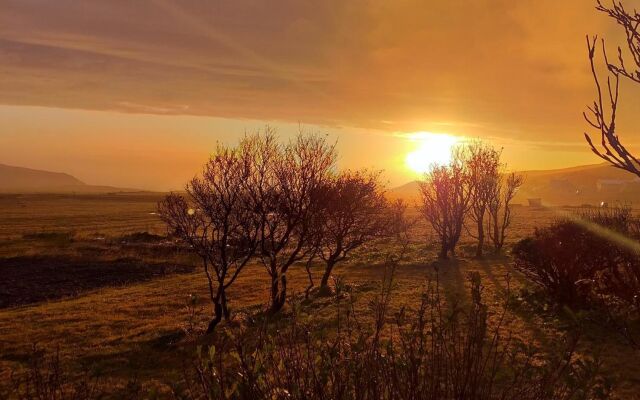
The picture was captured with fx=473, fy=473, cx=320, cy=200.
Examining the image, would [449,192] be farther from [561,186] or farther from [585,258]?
[561,186]

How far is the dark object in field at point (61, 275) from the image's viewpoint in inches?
1113

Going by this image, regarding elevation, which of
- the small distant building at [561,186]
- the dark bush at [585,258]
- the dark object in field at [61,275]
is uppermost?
the small distant building at [561,186]

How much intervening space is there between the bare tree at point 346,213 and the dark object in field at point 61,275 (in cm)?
1632

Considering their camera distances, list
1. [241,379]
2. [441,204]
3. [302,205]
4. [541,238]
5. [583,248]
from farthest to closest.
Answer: [441,204] → [302,205] → [541,238] → [583,248] → [241,379]

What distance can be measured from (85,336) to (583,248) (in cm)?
1875

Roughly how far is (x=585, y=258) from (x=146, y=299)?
68.4 ft

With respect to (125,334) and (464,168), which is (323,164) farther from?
(464,168)

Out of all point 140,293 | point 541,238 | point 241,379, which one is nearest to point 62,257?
point 140,293

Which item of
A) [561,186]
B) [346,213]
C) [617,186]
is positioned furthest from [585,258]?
[617,186]

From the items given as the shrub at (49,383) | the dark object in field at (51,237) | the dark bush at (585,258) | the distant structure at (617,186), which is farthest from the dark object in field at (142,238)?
the distant structure at (617,186)

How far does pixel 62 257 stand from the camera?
3784 centimetres

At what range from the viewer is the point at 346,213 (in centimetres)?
2314

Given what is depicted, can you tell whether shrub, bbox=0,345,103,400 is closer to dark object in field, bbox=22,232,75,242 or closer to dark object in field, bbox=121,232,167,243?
dark object in field, bbox=121,232,167,243

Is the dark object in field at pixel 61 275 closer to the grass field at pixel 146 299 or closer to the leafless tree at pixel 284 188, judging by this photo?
the grass field at pixel 146 299
